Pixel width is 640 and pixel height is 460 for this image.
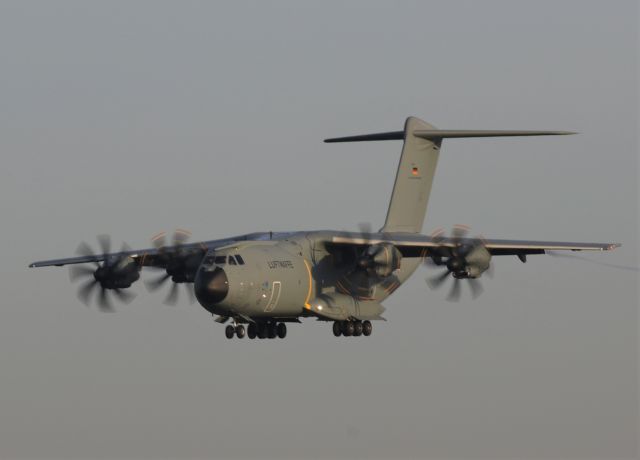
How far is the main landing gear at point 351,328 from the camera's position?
4222 centimetres

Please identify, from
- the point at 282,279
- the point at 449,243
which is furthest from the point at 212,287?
the point at 449,243

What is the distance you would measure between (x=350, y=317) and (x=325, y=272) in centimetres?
156

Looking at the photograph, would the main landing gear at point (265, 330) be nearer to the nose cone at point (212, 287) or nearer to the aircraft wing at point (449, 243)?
the aircraft wing at point (449, 243)

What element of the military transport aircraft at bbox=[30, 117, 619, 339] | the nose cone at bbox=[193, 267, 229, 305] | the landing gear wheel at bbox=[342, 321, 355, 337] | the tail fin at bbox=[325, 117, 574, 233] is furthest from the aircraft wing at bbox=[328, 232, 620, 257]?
the nose cone at bbox=[193, 267, 229, 305]

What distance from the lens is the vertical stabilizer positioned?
44.8 m

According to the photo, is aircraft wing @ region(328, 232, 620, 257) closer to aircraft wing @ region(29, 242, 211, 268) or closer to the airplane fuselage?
the airplane fuselage

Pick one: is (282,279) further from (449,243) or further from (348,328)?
(449,243)

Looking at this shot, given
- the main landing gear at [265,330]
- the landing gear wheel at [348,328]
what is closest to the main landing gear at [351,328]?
the landing gear wheel at [348,328]

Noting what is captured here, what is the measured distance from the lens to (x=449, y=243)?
132ft

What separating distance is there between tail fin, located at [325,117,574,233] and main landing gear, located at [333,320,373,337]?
11.4 ft

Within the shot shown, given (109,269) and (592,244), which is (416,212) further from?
(109,269)

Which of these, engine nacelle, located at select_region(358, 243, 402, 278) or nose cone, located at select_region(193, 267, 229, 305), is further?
engine nacelle, located at select_region(358, 243, 402, 278)

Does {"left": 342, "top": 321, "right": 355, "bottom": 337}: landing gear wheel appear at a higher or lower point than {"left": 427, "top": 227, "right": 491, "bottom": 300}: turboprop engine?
lower

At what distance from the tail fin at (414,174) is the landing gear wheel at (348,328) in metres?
3.68
